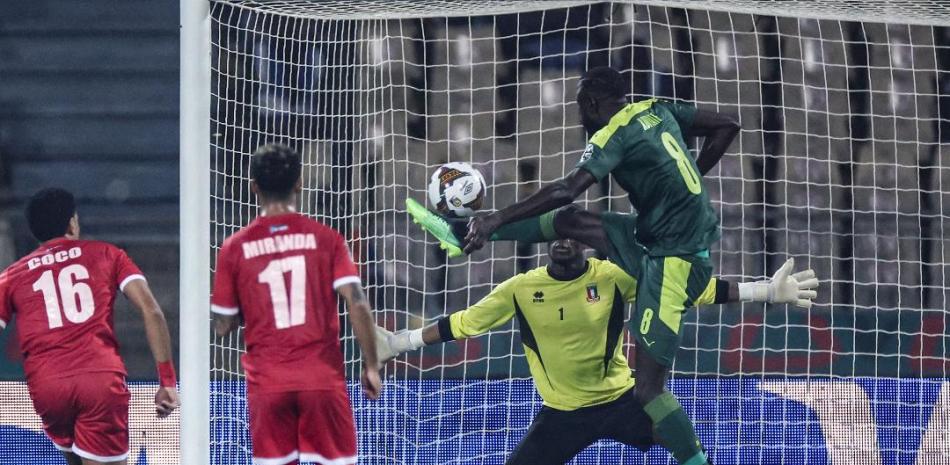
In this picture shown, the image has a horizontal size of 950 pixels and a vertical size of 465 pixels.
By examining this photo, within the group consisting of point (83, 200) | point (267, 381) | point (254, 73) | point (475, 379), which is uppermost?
point (254, 73)

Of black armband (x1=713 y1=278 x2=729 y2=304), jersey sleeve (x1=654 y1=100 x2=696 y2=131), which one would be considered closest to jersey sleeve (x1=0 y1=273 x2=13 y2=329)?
jersey sleeve (x1=654 y1=100 x2=696 y2=131)

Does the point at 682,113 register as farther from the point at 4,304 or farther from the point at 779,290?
the point at 4,304

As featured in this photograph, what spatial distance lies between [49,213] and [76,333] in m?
0.42

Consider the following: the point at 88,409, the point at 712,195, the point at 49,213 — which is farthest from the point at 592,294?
the point at 712,195

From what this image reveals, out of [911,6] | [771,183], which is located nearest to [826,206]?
[771,183]

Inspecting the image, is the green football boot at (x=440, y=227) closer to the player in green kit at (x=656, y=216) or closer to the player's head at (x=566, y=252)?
the player's head at (x=566, y=252)

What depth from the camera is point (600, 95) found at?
16.8ft

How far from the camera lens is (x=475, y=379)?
299 inches

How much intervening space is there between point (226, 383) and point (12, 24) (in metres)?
2.89

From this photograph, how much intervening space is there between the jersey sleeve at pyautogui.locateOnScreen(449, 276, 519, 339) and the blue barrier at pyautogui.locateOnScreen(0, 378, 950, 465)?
3.54ft

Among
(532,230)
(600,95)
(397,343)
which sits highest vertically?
(600,95)

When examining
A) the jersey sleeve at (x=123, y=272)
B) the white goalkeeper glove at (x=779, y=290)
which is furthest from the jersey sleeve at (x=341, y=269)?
the white goalkeeper glove at (x=779, y=290)

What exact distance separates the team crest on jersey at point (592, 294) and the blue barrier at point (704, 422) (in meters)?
1.38

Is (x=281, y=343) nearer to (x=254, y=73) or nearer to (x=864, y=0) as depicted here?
(x=254, y=73)
